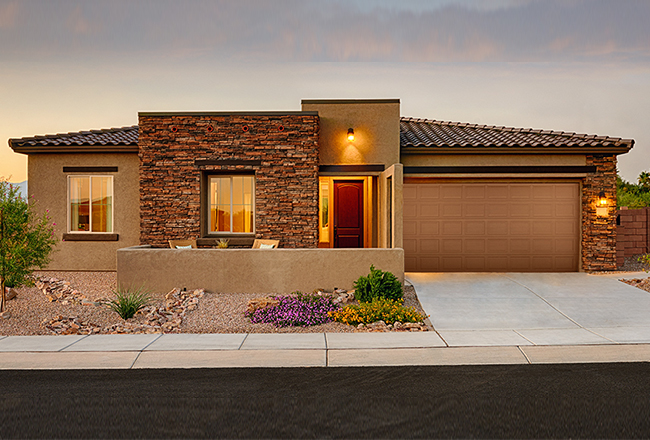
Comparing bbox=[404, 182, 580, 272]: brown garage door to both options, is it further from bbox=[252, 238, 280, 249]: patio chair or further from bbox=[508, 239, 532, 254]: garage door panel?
bbox=[252, 238, 280, 249]: patio chair

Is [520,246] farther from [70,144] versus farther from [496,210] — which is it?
[70,144]

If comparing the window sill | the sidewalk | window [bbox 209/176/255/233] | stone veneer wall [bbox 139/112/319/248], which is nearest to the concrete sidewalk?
the sidewalk

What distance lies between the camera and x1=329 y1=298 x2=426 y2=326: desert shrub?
7.68 m

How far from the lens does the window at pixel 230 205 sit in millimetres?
12609

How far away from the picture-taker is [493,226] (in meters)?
12.5

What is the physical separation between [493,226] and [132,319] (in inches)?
384

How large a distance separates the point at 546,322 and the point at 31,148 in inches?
561

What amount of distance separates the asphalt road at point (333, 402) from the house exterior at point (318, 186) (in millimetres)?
6521

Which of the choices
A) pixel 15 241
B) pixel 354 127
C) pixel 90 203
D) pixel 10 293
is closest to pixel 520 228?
pixel 354 127

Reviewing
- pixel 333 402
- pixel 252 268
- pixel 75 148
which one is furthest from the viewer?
pixel 75 148

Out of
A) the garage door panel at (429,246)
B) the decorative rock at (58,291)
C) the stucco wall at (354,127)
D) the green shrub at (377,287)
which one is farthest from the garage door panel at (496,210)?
the decorative rock at (58,291)

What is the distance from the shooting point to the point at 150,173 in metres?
12.2

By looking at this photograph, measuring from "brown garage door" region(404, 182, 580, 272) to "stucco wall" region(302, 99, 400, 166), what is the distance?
1.74 metres

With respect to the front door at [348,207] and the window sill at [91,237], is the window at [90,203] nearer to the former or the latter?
the window sill at [91,237]
